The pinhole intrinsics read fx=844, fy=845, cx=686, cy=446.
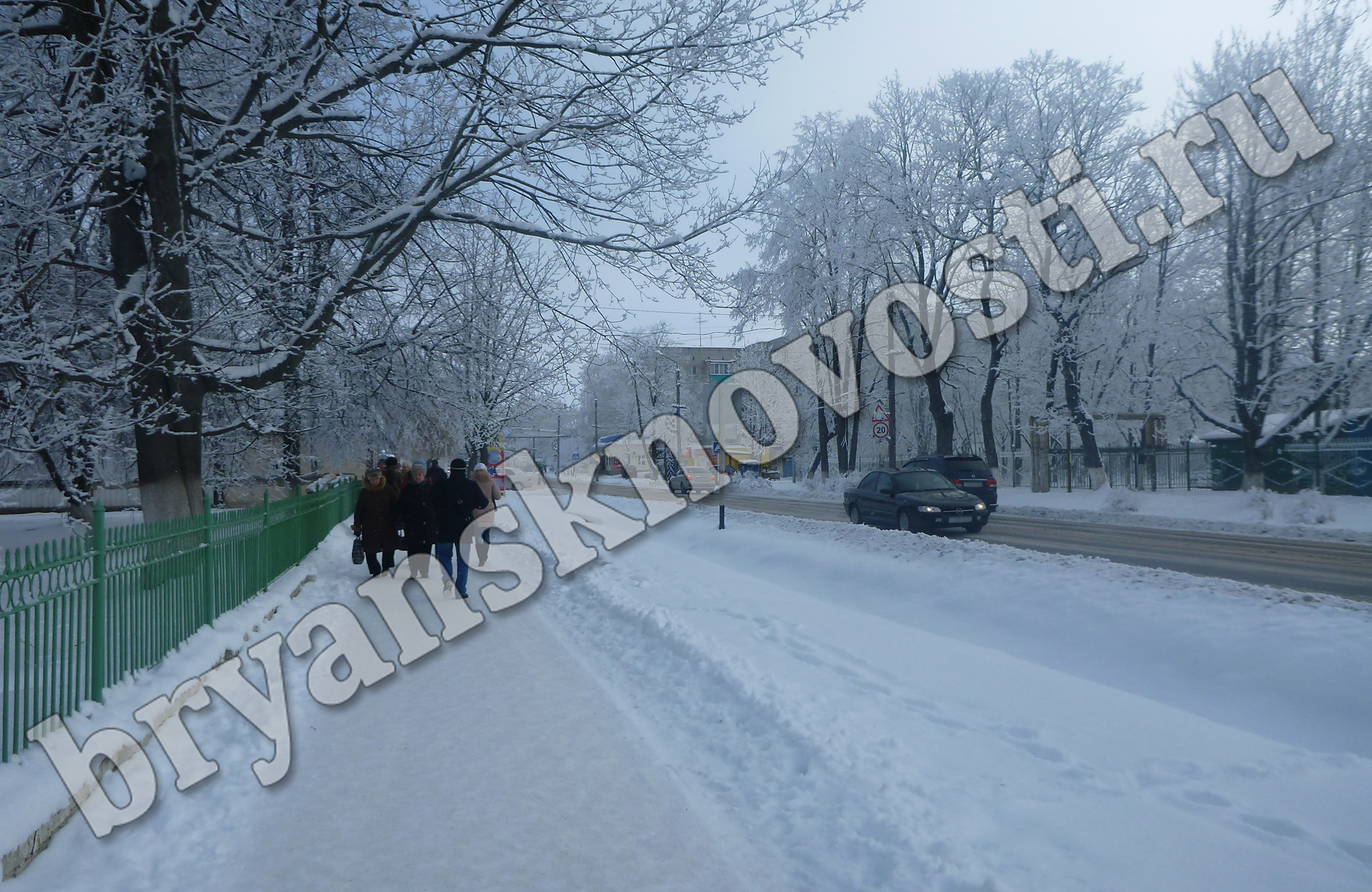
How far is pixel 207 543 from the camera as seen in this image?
8078 millimetres

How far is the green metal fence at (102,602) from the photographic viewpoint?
4.59 meters

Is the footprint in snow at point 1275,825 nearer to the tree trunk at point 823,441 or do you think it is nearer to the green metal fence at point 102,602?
the green metal fence at point 102,602

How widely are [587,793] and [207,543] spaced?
204 inches

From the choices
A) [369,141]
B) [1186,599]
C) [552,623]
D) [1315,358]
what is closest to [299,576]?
[552,623]

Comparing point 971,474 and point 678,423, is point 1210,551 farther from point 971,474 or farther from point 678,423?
point 678,423

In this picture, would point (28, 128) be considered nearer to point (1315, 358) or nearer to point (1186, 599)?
point (1186, 599)

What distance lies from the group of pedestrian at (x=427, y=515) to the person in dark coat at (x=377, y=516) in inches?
0.4

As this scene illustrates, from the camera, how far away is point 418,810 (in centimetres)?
473

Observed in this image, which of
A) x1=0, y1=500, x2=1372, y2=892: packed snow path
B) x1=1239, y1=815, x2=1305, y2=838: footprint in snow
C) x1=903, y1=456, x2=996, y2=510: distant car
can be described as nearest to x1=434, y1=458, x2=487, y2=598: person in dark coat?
x1=0, y1=500, x2=1372, y2=892: packed snow path

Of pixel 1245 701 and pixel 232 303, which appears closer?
pixel 1245 701

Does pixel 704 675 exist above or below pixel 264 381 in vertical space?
below

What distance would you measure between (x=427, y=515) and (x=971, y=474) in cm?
1805

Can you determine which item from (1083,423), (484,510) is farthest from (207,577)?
(1083,423)

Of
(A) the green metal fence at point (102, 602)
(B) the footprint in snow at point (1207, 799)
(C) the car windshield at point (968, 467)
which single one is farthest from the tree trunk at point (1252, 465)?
(A) the green metal fence at point (102, 602)
